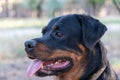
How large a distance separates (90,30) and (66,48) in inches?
14.7

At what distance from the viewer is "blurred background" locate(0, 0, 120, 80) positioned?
15.1 metres

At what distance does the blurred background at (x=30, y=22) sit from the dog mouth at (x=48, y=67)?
222 inches

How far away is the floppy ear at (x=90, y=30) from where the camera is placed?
20.4 feet

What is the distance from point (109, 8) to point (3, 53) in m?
60.4

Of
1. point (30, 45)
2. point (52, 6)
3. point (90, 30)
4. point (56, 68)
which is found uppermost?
point (90, 30)

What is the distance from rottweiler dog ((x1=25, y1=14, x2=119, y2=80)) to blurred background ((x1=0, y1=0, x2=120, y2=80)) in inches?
213

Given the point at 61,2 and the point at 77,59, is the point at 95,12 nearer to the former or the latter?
the point at 61,2

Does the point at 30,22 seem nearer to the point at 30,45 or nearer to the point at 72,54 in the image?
the point at 72,54

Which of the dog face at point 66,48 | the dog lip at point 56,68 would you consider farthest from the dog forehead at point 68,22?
the dog lip at point 56,68

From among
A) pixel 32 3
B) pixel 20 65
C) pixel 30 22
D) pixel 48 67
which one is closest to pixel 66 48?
pixel 48 67

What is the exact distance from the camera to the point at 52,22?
6.61m

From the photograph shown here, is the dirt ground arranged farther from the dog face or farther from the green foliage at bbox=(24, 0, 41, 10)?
the green foliage at bbox=(24, 0, 41, 10)

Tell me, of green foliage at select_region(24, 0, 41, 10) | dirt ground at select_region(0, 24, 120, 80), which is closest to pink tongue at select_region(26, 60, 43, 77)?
dirt ground at select_region(0, 24, 120, 80)

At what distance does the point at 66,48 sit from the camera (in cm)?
630
